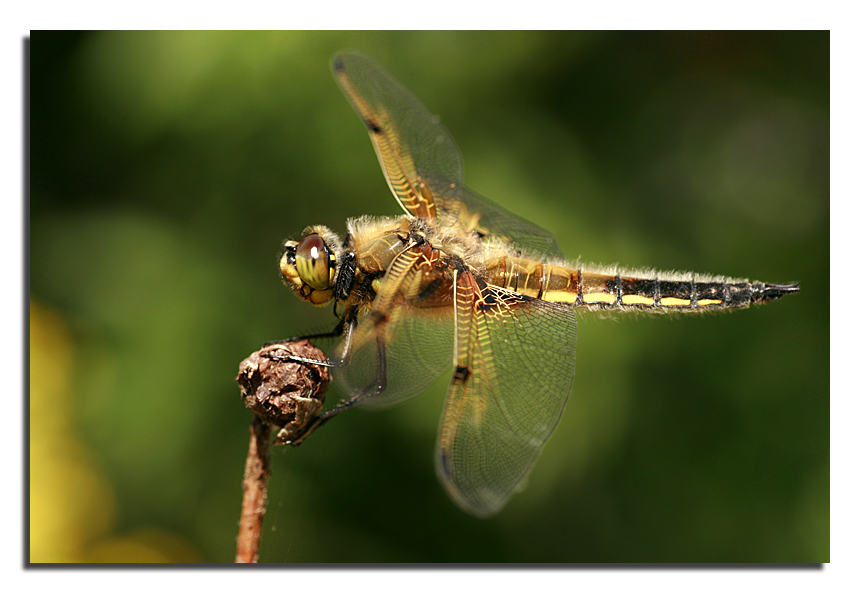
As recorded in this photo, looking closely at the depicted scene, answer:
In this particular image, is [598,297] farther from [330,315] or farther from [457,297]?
[330,315]

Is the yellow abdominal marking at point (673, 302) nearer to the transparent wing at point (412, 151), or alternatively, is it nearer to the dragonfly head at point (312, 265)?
the transparent wing at point (412, 151)

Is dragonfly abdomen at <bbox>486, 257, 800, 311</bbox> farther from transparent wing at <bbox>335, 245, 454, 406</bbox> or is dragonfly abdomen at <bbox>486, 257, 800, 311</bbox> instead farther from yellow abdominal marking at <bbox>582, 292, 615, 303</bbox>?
transparent wing at <bbox>335, 245, 454, 406</bbox>

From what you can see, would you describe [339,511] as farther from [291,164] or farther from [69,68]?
[69,68]

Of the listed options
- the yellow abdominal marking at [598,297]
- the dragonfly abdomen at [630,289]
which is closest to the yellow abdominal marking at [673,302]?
the dragonfly abdomen at [630,289]

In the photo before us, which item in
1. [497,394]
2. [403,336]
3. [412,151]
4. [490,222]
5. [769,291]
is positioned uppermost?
[412,151]

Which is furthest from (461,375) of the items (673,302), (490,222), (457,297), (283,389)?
(673,302)

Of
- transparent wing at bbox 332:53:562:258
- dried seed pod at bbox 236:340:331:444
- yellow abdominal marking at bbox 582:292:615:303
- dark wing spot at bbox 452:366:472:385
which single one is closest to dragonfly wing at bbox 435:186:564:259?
transparent wing at bbox 332:53:562:258
